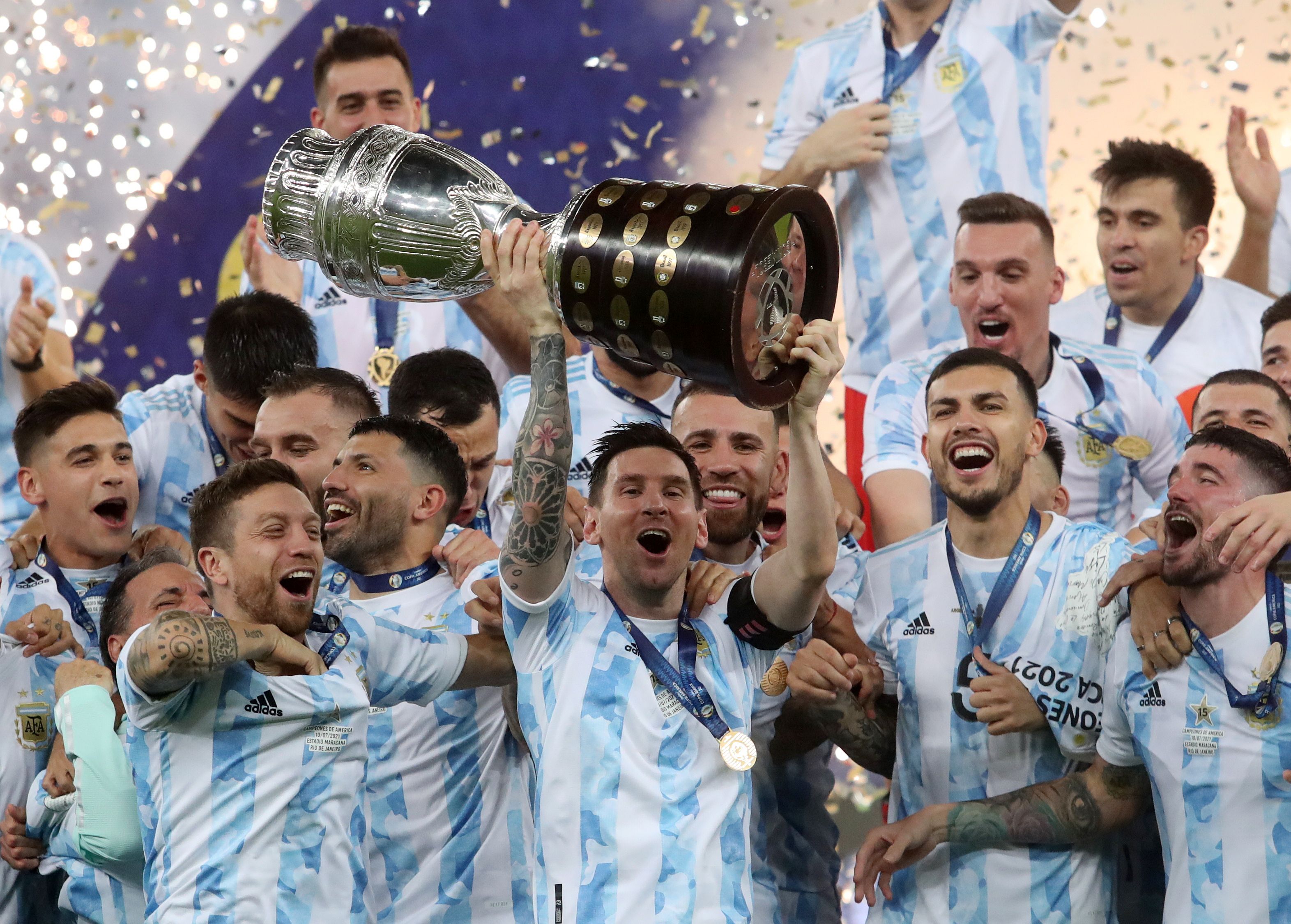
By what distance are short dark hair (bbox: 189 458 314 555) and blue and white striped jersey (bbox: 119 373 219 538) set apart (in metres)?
1.39

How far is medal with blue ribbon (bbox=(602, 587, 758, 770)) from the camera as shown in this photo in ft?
10.2

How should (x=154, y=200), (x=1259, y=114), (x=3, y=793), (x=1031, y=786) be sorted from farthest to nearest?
(x=154, y=200) < (x=1259, y=114) < (x=3, y=793) < (x=1031, y=786)

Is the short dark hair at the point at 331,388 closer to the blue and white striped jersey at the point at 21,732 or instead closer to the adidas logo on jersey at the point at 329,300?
the blue and white striped jersey at the point at 21,732

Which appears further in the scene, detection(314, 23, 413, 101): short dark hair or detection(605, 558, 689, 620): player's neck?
detection(314, 23, 413, 101): short dark hair

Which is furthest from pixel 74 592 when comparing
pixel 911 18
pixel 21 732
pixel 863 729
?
pixel 911 18

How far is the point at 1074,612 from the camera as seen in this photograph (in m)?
3.60

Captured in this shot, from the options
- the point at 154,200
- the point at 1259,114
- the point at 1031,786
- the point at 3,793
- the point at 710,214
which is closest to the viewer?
the point at 710,214

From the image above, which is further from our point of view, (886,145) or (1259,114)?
(1259,114)

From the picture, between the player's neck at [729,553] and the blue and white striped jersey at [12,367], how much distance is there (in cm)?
254

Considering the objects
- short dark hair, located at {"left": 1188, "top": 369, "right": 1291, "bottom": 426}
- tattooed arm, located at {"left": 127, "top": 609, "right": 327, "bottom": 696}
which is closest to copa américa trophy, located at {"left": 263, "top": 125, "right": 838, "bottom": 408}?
tattooed arm, located at {"left": 127, "top": 609, "right": 327, "bottom": 696}

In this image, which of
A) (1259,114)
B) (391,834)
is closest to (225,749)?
(391,834)

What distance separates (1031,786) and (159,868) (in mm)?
1900

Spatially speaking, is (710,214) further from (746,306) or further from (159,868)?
(159,868)

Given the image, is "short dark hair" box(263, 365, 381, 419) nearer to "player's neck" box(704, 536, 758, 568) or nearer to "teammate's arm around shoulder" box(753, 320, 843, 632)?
"player's neck" box(704, 536, 758, 568)
